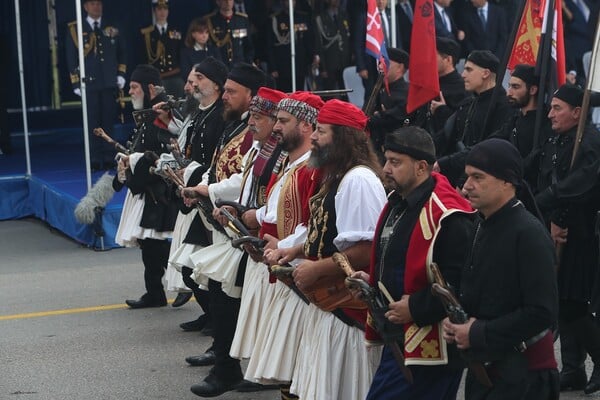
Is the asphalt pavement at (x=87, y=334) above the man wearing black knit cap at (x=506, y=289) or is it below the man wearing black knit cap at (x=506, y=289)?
below

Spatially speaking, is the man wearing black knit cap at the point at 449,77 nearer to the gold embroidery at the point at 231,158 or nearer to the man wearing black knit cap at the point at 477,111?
the man wearing black knit cap at the point at 477,111

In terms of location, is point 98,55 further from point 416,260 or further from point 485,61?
point 416,260

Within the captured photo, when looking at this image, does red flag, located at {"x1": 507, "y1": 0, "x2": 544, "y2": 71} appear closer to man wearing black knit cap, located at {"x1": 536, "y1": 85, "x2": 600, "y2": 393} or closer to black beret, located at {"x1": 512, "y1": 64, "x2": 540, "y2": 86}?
black beret, located at {"x1": 512, "y1": 64, "x2": 540, "y2": 86}

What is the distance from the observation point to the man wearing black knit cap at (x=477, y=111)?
Answer: 834cm

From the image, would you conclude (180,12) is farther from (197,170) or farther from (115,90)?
(197,170)

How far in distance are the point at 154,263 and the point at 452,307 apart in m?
5.05

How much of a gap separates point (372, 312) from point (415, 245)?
0.43 metres

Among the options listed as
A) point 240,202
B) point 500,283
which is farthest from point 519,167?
point 240,202

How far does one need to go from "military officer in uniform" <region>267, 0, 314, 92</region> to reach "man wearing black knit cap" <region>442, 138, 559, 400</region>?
12.0 meters

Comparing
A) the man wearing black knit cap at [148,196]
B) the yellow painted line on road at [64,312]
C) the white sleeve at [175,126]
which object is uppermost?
the white sleeve at [175,126]

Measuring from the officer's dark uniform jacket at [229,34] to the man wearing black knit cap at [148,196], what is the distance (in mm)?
6184

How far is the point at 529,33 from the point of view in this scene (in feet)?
27.0

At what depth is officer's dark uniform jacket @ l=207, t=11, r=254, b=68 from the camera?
15.7 meters

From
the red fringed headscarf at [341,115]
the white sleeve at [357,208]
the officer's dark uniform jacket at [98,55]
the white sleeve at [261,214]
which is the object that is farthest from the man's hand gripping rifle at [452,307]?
the officer's dark uniform jacket at [98,55]
